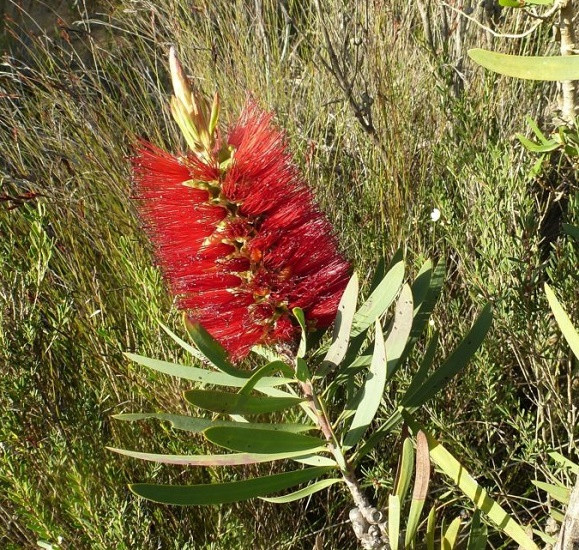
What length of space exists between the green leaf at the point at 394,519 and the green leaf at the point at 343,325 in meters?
0.19

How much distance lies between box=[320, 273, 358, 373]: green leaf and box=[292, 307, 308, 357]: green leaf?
1.4 inches

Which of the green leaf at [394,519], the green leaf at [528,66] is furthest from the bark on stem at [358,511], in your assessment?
the green leaf at [528,66]

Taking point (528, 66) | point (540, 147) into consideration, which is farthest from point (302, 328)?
point (540, 147)

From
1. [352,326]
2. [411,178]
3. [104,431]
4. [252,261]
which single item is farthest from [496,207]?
[104,431]

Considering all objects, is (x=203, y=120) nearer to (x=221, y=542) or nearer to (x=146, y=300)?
(x=146, y=300)

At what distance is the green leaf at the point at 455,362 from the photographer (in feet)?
3.51

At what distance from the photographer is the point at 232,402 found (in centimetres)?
93

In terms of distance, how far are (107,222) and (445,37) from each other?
125 cm

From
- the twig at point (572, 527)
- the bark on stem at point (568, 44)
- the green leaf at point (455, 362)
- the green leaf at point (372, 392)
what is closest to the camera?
the twig at point (572, 527)

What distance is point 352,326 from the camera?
1.09 meters

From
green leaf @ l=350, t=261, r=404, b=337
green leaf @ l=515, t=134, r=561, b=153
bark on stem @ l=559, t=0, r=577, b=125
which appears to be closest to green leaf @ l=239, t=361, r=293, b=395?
green leaf @ l=350, t=261, r=404, b=337

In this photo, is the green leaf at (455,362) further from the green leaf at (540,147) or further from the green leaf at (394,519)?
the green leaf at (540,147)

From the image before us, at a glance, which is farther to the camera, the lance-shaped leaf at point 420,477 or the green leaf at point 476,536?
the green leaf at point 476,536

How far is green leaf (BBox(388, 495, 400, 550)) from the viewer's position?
38.4 inches
